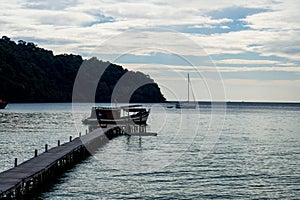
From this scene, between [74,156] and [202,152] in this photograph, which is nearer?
[74,156]

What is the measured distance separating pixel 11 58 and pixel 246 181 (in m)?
160

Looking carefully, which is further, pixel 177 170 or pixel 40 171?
pixel 177 170

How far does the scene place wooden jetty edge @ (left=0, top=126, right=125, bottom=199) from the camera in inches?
1007

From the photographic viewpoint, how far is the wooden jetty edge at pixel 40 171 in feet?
83.9

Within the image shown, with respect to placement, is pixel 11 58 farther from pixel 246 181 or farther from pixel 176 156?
pixel 246 181

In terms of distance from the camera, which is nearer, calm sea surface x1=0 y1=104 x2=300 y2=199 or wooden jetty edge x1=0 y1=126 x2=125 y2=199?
wooden jetty edge x1=0 y1=126 x2=125 y2=199

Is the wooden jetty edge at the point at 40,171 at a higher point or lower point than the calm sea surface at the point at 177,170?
higher

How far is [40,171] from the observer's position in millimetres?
29375

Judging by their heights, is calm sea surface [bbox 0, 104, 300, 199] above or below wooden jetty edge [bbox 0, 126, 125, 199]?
below

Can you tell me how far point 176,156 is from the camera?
144 ft

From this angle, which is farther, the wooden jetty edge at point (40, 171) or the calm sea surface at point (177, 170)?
the calm sea surface at point (177, 170)

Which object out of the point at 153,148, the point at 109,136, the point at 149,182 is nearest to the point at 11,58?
the point at 109,136

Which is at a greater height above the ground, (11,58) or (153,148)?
(11,58)

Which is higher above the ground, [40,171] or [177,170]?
[40,171]
